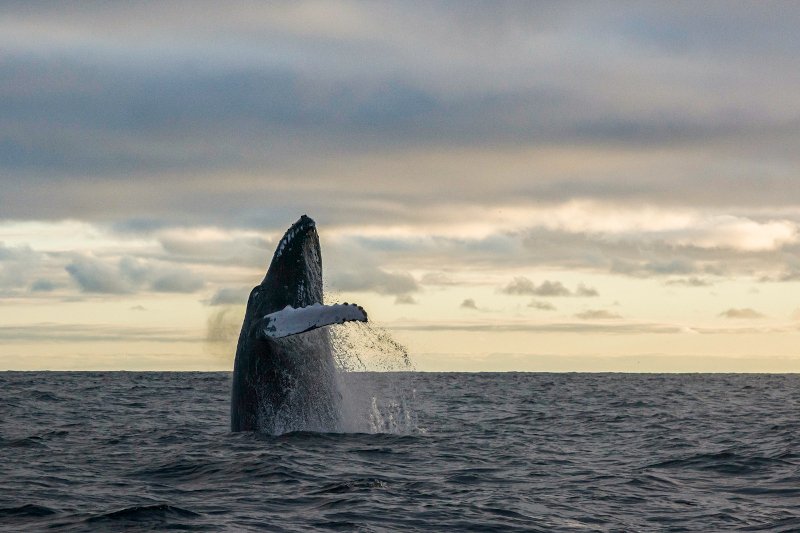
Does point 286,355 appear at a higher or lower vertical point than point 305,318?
lower

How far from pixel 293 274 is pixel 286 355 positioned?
1201mm

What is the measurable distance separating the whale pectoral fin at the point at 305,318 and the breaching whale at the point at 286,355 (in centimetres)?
40

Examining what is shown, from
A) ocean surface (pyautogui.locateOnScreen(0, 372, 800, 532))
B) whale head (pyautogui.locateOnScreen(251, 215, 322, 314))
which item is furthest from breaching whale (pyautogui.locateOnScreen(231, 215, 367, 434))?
ocean surface (pyautogui.locateOnScreen(0, 372, 800, 532))

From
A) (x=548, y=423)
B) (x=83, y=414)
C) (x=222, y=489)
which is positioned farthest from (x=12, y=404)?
(x=222, y=489)

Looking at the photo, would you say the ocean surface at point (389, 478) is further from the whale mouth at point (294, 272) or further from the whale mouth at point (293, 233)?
the whale mouth at point (293, 233)

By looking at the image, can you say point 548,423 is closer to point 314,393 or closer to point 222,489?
point 314,393

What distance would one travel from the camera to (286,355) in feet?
46.9

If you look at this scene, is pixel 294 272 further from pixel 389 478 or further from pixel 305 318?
pixel 389 478

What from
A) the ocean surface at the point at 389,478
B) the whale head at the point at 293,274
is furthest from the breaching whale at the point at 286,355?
the ocean surface at the point at 389,478

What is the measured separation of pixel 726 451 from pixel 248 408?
26.2 ft

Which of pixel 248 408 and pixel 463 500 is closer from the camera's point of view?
pixel 463 500

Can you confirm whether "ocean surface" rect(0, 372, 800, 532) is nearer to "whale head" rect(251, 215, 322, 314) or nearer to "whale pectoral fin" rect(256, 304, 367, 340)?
"whale pectoral fin" rect(256, 304, 367, 340)

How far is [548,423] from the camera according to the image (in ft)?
78.6

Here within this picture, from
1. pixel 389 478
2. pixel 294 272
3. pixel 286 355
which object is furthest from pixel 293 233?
pixel 389 478
